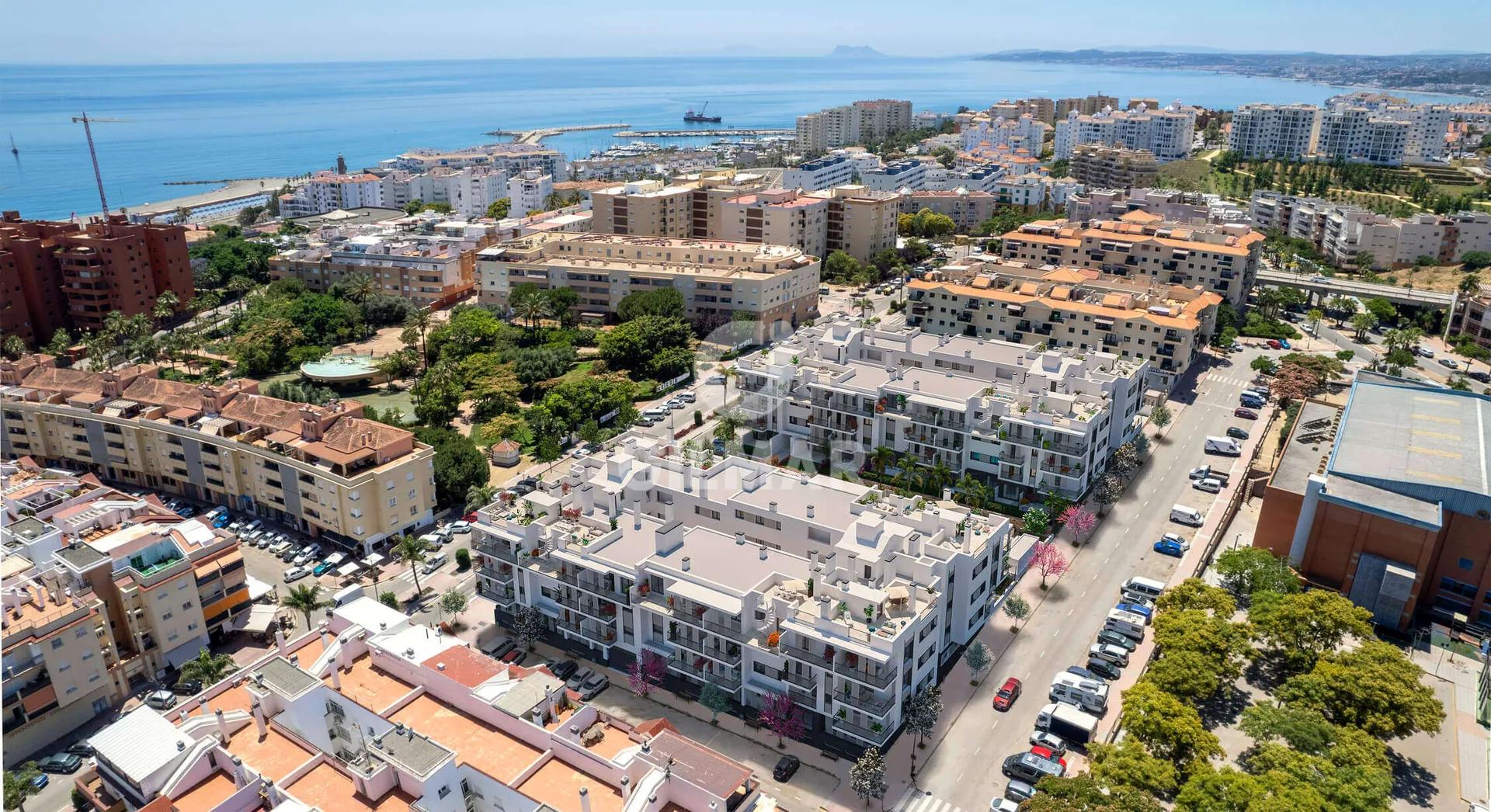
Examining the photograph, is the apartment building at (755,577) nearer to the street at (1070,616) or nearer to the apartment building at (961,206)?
the street at (1070,616)

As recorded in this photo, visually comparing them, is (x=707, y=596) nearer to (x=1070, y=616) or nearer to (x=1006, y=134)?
(x=1070, y=616)

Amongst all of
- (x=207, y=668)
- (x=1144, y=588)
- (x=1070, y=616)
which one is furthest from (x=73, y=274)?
(x=1144, y=588)

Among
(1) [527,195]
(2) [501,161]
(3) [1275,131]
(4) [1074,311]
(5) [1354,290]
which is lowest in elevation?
(5) [1354,290]

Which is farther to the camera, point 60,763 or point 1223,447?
point 1223,447

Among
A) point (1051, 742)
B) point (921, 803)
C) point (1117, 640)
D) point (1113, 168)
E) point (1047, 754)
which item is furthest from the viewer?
point (1113, 168)

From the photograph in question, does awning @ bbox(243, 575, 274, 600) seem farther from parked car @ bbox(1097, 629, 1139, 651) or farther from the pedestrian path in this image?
parked car @ bbox(1097, 629, 1139, 651)

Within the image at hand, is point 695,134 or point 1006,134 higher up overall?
point 1006,134

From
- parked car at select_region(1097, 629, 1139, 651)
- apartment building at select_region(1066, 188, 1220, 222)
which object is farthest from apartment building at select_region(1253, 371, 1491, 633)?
apartment building at select_region(1066, 188, 1220, 222)
